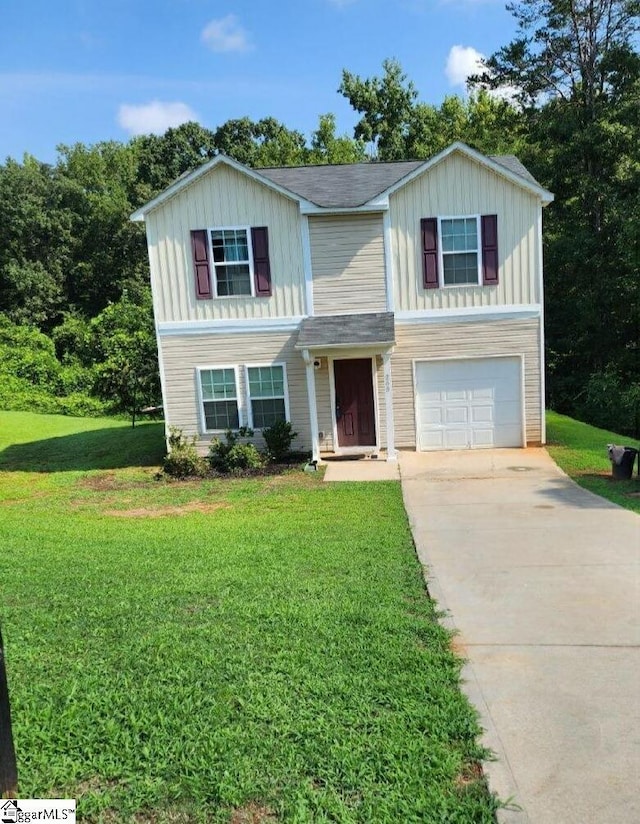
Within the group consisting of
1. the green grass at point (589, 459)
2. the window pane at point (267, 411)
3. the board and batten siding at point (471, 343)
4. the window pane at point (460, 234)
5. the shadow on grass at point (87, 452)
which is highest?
the window pane at point (460, 234)

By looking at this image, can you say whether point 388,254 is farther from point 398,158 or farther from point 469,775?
point 398,158

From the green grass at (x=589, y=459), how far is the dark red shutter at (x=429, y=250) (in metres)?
5.03

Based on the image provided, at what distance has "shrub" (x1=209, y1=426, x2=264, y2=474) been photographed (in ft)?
45.6

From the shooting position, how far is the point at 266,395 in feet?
47.9

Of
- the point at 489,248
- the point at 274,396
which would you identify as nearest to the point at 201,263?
the point at 274,396

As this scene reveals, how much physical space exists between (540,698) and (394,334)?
10423mm

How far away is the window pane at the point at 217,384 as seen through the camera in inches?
573

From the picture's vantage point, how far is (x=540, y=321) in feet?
47.3

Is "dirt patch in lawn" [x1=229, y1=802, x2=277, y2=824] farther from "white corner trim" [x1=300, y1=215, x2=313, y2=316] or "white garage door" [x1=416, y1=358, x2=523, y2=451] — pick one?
"white garage door" [x1=416, y1=358, x2=523, y2=451]

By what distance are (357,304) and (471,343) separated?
290 cm

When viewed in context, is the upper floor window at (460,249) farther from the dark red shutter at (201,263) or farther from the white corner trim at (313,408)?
the dark red shutter at (201,263)

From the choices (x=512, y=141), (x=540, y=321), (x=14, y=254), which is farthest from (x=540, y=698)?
(x=14, y=254)

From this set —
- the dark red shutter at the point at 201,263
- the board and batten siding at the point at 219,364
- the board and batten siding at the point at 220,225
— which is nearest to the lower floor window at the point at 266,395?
the board and batten siding at the point at 219,364

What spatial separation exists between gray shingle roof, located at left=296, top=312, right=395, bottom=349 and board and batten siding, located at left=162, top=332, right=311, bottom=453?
676 mm
